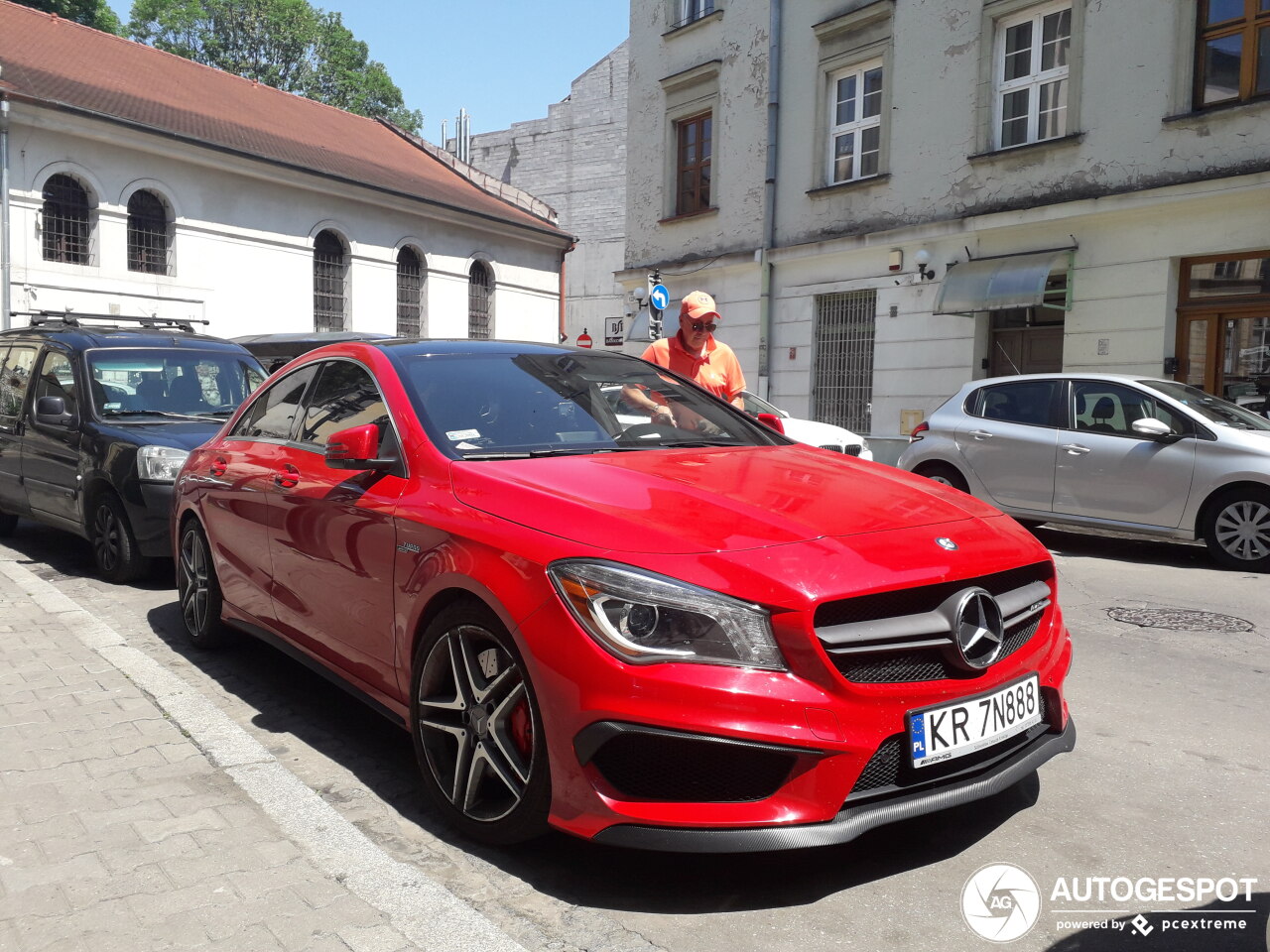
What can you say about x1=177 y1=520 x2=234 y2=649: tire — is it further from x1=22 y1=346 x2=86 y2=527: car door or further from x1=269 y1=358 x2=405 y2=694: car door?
x1=22 y1=346 x2=86 y2=527: car door

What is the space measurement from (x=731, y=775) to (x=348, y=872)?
1159mm

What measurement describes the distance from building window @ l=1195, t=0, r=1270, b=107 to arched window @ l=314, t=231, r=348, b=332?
20291 millimetres

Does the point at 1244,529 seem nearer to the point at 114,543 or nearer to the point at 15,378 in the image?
the point at 114,543

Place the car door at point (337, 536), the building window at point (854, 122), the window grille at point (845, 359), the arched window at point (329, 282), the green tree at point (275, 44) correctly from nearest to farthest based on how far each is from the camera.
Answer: the car door at point (337, 536) → the building window at point (854, 122) → the window grille at point (845, 359) → the arched window at point (329, 282) → the green tree at point (275, 44)

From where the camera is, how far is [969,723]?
9.12ft

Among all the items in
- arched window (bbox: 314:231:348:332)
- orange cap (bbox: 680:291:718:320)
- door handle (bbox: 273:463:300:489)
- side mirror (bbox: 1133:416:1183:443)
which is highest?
arched window (bbox: 314:231:348:332)

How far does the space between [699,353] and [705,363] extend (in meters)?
0.08

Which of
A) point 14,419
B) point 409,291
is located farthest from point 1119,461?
point 409,291

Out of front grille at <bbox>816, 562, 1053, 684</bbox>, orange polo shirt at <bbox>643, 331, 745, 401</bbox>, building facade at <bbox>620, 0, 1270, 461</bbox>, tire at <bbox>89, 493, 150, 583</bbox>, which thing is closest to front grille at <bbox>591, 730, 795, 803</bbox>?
front grille at <bbox>816, 562, 1053, 684</bbox>

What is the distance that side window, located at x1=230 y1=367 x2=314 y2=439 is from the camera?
4.72 metres

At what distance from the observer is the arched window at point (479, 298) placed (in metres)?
31.6

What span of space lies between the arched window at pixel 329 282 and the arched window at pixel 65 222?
5.96 meters

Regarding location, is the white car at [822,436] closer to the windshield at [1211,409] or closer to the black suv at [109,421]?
the windshield at [1211,409]

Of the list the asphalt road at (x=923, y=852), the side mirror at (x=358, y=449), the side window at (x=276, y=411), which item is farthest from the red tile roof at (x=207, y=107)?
the asphalt road at (x=923, y=852)
